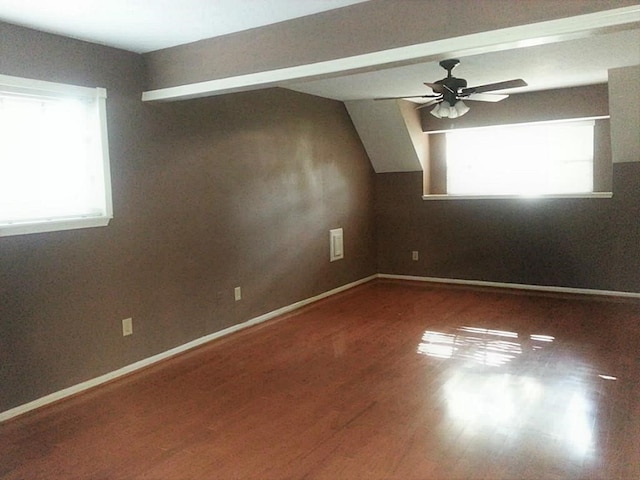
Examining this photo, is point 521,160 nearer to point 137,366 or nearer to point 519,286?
point 519,286

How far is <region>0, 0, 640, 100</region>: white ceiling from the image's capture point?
8.57 ft

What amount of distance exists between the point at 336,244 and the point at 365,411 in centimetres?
327

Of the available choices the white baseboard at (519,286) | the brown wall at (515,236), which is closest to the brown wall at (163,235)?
the brown wall at (515,236)

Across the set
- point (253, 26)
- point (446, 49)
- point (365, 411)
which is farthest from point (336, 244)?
point (446, 49)

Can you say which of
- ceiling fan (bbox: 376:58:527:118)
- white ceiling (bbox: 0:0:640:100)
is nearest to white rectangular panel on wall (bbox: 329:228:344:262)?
white ceiling (bbox: 0:0:640:100)

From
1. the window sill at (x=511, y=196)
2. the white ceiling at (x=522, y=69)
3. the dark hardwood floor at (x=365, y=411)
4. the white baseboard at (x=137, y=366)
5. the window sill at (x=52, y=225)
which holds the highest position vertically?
the white ceiling at (x=522, y=69)

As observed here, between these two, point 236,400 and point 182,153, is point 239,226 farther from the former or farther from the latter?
point 236,400

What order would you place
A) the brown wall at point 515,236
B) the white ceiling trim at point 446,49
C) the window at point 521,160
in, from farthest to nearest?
1. the window at point 521,160
2. the brown wall at point 515,236
3. the white ceiling trim at point 446,49

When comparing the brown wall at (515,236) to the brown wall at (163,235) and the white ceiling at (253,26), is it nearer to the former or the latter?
the brown wall at (163,235)

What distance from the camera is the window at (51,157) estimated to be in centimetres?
295

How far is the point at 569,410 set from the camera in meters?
2.88

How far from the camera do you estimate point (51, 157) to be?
10.4ft

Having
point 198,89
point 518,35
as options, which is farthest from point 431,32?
point 198,89

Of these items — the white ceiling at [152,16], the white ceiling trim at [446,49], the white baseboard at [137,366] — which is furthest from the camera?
the white baseboard at [137,366]
